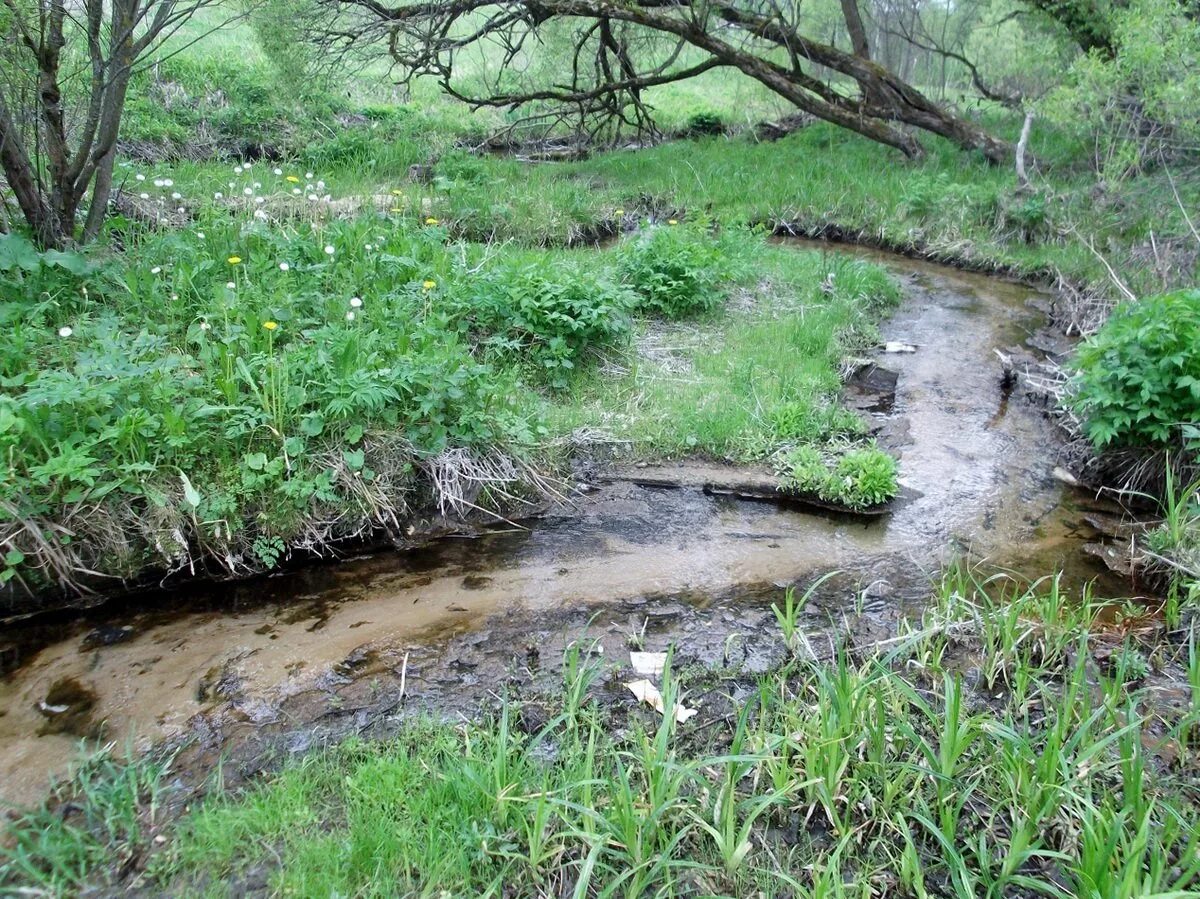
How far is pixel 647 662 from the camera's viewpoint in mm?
3791

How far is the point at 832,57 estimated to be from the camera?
11.9 meters

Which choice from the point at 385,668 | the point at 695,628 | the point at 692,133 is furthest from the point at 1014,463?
the point at 692,133

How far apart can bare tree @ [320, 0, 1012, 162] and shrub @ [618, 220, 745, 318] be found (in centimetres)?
503

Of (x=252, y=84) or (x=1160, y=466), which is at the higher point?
(x=252, y=84)

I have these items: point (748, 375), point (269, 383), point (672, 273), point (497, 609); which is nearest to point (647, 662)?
point (497, 609)

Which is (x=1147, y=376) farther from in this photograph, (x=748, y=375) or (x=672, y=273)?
(x=672, y=273)

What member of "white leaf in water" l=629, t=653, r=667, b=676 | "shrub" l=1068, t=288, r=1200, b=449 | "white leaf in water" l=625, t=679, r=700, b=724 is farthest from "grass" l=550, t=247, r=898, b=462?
"white leaf in water" l=625, t=679, r=700, b=724

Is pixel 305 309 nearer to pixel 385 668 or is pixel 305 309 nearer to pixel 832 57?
pixel 385 668

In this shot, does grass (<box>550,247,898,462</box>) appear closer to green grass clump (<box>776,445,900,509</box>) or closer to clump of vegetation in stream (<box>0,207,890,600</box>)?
clump of vegetation in stream (<box>0,207,890,600</box>)

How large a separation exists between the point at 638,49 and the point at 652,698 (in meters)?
11.9

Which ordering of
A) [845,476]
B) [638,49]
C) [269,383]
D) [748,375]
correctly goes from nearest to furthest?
[269,383] < [845,476] < [748,375] < [638,49]

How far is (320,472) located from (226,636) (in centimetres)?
98

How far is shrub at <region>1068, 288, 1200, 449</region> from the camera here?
15.7ft

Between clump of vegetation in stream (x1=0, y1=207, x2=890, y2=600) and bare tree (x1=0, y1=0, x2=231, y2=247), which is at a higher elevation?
bare tree (x1=0, y1=0, x2=231, y2=247)
